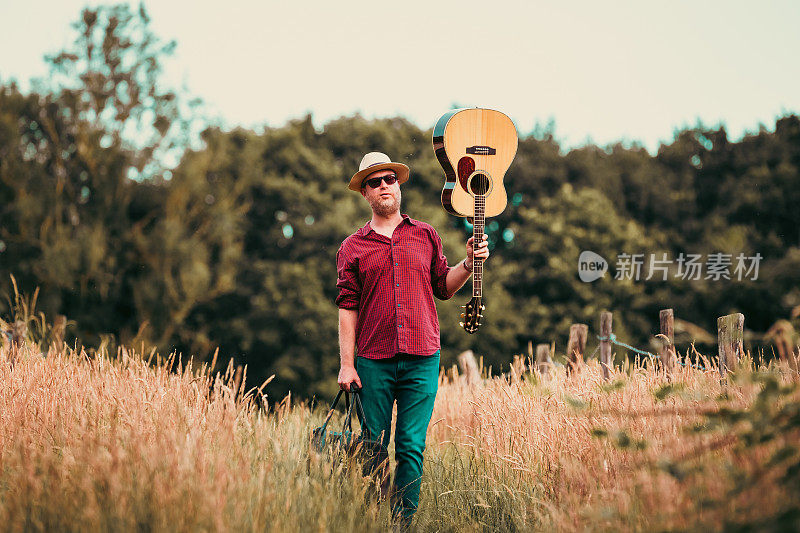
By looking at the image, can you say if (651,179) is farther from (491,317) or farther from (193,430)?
(193,430)

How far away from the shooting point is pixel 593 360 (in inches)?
302

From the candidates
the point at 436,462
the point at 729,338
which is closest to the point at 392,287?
the point at 436,462

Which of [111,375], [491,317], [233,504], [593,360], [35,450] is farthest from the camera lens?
[491,317]

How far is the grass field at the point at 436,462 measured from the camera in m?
2.53

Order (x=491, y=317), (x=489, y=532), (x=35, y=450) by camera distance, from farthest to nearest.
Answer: (x=491, y=317) → (x=489, y=532) → (x=35, y=450)

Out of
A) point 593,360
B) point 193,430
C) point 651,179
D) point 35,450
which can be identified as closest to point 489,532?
point 193,430

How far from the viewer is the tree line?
20.6 meters

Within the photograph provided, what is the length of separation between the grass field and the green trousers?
0.23 meters

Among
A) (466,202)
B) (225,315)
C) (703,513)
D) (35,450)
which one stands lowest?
(225,315)

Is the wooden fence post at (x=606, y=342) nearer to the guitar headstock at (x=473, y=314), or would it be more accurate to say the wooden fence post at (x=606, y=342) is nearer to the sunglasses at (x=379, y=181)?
the guitar headstock at (x=473, y=314)

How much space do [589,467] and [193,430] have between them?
2.08 meters

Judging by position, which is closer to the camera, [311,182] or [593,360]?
[593,360]

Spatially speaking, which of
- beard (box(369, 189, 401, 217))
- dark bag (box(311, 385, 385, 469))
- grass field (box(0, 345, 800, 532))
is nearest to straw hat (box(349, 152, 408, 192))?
beard (box(369, 189, 401, 217))

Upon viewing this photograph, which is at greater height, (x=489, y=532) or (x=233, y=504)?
(x=233, y=504)
